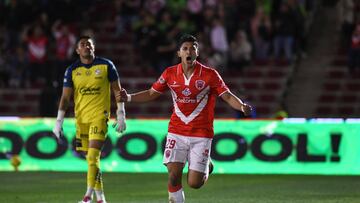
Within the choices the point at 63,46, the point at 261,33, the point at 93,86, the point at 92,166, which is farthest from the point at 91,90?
the point at 261,33

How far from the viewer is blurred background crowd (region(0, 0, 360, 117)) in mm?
26766

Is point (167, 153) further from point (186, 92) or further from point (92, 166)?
point (92, 166)

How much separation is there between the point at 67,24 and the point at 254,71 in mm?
5002

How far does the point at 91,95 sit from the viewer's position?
14148 mm

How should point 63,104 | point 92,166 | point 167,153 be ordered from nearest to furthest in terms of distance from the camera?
point 167,153 → point 92,166 → point 63,104

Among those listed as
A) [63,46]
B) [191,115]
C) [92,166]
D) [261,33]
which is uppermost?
[261,33]

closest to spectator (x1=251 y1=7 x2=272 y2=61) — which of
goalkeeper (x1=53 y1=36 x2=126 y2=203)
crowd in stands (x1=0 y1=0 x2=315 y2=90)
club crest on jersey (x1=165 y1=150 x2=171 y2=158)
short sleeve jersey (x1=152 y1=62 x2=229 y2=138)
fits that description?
crowd in stands (x1=0 y1=0 x2=315 y2=90)

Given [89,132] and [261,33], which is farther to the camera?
[261,33]

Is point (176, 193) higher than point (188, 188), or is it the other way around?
point (176, 193)

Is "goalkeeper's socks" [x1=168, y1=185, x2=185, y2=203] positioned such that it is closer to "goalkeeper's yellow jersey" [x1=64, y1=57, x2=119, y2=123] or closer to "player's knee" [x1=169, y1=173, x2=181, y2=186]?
"player's knee" [x1=169, y1=173, x2=181, y2=186]

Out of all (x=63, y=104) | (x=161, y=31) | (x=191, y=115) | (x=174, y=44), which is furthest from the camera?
(x=161, y=31)

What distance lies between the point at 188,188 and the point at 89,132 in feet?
11.0

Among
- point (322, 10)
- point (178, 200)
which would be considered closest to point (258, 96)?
point (322, 10)

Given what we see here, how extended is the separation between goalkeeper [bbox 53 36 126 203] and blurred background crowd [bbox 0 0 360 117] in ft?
37.2
